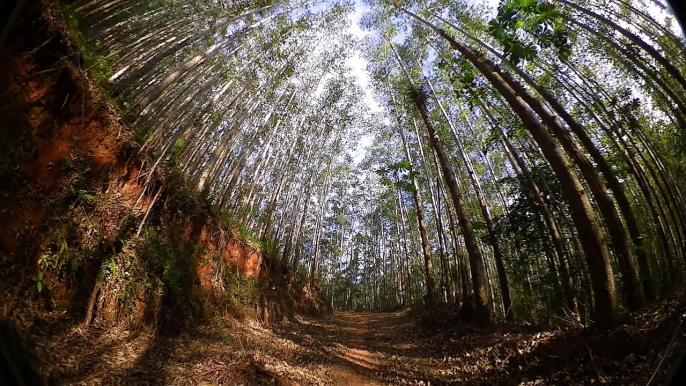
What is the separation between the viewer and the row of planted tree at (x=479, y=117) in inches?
Result: 105

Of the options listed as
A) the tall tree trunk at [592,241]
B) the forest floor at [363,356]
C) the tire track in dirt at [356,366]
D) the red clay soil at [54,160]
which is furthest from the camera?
the tire track in dirt at [356,366]

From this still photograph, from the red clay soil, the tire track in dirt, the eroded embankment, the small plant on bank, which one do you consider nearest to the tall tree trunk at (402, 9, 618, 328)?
the tire track in dirt

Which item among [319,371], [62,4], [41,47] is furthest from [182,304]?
[62,4]

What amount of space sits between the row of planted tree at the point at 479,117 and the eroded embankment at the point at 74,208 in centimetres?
91

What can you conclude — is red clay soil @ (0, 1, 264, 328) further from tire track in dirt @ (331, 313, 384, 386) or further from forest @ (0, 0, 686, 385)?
tire track in dirt @ (331, 313, 384, 386)

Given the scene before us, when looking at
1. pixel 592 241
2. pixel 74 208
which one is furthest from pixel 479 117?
pixel 74 208

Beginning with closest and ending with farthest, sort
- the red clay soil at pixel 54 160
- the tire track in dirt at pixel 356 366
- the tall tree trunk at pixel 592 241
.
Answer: the tall tree trunk at pixel 592 241 < the red clay soil at pixel 54 160 < the tire track in dirt at pixel 356 366

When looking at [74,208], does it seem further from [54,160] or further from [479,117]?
[479,117]

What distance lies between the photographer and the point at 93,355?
2.63 m

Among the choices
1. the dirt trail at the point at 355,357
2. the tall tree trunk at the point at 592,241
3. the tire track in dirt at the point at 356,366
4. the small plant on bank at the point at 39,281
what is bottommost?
the tire track in dirt at the point at 356,366

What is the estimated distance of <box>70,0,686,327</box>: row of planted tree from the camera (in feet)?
8.75

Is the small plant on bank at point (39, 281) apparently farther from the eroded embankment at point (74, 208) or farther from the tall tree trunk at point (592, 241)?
the tall tree trunk at point (592, 241)

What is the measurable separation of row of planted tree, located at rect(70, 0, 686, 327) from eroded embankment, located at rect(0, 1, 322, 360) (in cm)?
91

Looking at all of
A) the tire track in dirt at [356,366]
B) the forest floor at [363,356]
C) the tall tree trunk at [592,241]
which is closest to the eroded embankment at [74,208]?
the forest floor at [363,356]
